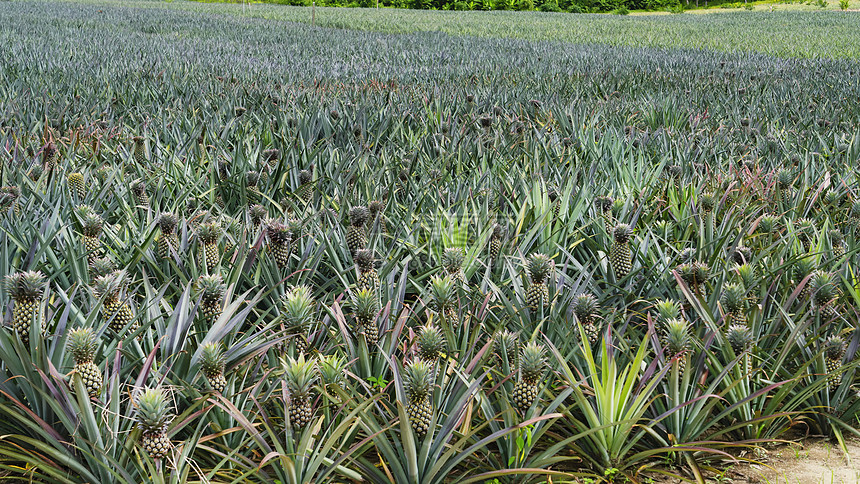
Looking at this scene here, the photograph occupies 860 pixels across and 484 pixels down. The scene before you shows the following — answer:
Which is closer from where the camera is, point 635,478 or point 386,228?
point 635,478

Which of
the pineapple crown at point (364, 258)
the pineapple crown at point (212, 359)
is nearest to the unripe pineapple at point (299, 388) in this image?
the pineapple crown at point (212, 359)

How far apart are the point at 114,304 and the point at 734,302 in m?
1.81

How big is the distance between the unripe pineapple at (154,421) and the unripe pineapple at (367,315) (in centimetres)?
58

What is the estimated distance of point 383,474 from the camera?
1675 millimetres

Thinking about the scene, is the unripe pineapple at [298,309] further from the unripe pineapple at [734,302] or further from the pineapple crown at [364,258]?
the unripe pineapple at [734,302]

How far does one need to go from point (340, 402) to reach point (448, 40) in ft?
50.1

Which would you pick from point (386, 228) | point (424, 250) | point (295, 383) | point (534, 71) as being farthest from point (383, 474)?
point (534, 71)

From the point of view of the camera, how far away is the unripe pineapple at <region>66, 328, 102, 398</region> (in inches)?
55.9

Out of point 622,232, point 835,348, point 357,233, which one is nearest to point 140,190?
point 357,233

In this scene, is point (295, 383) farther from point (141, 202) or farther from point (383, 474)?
point (141, 202)

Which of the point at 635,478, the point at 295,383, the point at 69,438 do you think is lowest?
the point at 635,478

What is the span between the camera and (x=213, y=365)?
1606mm

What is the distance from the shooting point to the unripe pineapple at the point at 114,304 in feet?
5.70

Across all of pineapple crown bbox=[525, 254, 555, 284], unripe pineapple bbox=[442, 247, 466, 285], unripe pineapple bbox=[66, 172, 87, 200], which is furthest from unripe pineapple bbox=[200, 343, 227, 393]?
unripe pineapple bbox=[66, 172, 87, 200]
